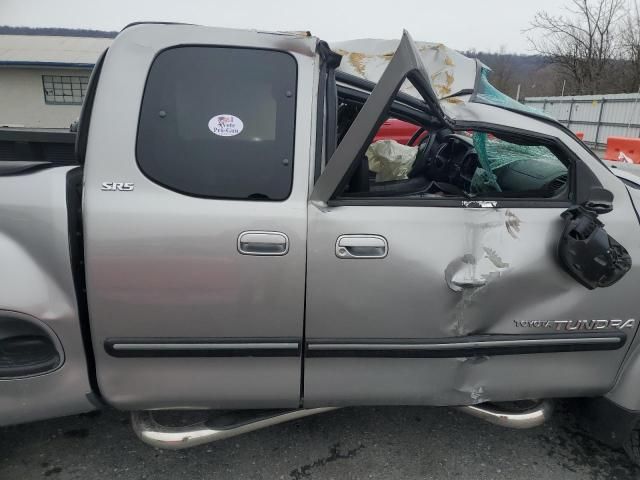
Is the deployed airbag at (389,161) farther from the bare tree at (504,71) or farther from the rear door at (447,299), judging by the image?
the bare tree at (504,71)

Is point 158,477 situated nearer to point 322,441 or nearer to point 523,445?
point 322,441

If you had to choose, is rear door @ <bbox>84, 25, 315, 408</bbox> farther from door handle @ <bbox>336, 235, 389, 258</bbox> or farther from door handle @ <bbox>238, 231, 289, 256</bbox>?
door handle @ <bbox>336, 235, 389, 258</bbox>

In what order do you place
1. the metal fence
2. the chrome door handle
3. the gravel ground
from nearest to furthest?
the chrome door handle < the gravel ground < the metal fence

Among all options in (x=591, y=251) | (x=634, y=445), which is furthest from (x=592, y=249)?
(x=634, y=445)

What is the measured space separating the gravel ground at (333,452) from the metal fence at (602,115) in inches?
697

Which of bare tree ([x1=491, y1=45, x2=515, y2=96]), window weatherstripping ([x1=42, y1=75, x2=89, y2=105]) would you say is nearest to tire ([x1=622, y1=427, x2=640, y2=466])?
window weatherstripping ([x1=42, y1=75, x2=89, y2=105])

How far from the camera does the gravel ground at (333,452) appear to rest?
2.33 metres

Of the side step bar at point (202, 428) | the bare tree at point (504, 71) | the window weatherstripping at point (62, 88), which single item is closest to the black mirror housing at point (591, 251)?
the side step bar at point (202, 428)

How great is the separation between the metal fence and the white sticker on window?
18.5 meters

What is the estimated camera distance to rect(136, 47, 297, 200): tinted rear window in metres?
1.88

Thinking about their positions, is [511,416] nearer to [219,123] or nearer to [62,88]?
[219,123]

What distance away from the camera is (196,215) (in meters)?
1.83

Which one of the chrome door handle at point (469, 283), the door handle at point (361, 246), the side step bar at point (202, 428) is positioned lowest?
the side step bar at point (202, 428)

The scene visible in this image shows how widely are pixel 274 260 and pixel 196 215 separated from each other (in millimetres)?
334
